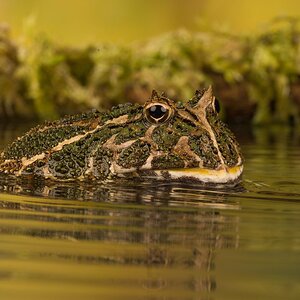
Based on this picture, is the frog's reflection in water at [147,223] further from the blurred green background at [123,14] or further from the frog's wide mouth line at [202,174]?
the blurred green background at [123,14]

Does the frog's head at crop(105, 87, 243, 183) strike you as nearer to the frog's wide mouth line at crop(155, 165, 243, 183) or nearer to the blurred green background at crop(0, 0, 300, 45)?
the frog's wide mouth line at crop(155, 165, 243, 183)

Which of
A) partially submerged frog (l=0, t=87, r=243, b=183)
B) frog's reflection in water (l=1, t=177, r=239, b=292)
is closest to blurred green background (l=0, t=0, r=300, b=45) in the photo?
partially submerged frog (l=0, t=87, r=243, b=183)

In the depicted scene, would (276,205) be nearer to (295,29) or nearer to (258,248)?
(258,248)

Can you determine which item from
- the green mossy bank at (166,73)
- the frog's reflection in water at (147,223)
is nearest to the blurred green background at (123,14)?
the green mossy bank at (166,73)

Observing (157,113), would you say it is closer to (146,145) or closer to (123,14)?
(146,145)

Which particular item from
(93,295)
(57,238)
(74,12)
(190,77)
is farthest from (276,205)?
(74,12)

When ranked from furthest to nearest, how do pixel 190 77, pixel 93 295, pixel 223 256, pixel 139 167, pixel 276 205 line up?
pixel 190 77
pixel 139 167
pixel 276 205
pixel 223 256
pixel 93 295

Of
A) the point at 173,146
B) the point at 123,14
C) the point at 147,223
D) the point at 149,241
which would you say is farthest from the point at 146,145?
the point at 123,14

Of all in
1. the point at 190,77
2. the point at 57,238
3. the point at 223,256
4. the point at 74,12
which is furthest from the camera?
the point at 74,12

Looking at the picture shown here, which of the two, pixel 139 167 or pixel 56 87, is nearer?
pixel 139 167
